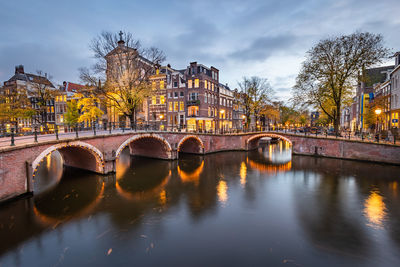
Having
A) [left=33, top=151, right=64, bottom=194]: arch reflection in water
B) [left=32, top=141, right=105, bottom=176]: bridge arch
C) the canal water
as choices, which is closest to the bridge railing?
[left=32, top=141, right=105, bottom=176]: bridge arch

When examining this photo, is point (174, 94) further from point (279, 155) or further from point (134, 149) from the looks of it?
point (279, 155)

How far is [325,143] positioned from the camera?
24.5m

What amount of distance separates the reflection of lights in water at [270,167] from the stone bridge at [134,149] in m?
5.87

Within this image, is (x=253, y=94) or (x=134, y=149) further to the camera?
(x=253, y=94)

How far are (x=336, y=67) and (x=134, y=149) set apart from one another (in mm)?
28589

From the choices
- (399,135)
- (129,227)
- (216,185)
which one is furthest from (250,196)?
(399,135)

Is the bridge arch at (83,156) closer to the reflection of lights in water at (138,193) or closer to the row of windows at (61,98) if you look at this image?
the reflection of lights in water at (138,193)

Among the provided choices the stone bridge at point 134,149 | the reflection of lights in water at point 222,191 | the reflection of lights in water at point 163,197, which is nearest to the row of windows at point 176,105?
the stone bridge at point 134,149

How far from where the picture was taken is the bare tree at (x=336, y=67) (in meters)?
22.6

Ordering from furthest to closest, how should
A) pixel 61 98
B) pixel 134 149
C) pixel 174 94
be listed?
pixel 61 98 → pixel 174 94 → pixel 134 149

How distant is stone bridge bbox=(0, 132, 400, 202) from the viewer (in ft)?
35.0

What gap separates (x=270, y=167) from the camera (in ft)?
71.2

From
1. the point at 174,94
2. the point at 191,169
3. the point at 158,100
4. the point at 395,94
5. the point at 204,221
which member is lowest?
the point at 204,221

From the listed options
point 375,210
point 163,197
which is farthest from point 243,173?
point 375,210
